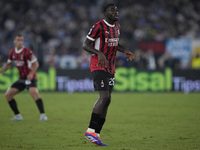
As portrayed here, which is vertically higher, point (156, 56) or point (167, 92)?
point (156, 56)

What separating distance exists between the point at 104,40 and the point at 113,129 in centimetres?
274

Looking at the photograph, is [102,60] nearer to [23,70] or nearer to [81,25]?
[23,70]

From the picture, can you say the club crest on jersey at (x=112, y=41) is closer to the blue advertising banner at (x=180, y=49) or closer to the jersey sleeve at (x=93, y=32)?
the jersey sleeve at (x=93, y=32)

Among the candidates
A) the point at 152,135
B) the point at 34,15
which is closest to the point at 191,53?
the point at 34,15

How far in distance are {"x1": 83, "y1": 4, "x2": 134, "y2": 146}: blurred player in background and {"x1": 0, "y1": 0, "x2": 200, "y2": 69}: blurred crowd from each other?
13.5 m

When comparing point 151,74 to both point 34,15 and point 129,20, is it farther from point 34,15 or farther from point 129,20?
point 34,15

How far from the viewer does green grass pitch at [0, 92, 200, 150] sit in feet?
21.9

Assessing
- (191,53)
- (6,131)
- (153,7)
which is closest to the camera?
(6,131)

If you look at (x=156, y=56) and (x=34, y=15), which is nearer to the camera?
(x=156, y=56)

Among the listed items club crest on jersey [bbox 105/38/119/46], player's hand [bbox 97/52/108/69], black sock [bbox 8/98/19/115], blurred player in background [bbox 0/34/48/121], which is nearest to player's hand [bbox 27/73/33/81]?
blurred player in background [bbox 0/34/48/121]

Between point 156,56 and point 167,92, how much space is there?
2.25 m

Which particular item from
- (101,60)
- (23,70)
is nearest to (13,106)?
(23,70)

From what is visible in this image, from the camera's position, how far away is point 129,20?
87.5ft

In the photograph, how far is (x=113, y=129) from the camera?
8844 millimetres
